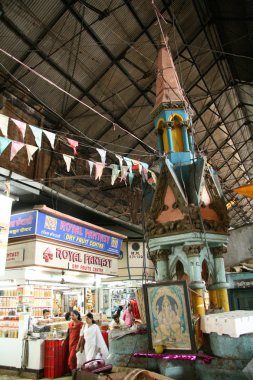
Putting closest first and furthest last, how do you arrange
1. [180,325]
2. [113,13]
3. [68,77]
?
[180,325]
[113,13]
[68,77]

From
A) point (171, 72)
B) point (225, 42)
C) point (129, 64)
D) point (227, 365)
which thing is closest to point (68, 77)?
point (129, 64)

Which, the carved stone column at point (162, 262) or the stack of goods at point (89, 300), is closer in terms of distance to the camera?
the carved stone column at point (162, 262)

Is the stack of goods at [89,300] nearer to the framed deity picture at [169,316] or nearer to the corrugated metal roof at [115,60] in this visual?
the corrugated metal roof at [115,60]

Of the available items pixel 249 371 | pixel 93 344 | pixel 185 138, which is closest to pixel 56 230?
pixel 93 344

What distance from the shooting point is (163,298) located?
462 centimetres

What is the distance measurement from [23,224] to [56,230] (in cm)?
106

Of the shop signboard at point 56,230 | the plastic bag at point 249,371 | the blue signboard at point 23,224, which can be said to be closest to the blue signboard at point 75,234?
the shop signboard at point 56,230

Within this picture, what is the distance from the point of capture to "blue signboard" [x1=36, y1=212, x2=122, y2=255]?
9.15 m

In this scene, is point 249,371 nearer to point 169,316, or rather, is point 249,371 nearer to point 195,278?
point 169,316

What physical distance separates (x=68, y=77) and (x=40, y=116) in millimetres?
2008

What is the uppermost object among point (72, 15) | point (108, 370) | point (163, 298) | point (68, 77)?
point (72, 15)

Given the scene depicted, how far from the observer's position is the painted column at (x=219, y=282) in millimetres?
5984

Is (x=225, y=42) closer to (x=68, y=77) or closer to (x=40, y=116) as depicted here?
(x=68, y=77)

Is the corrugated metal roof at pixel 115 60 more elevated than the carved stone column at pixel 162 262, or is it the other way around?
the corrugated metal roof at pixel 115 60
